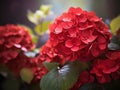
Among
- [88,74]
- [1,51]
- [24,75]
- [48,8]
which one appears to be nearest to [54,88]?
[88,74]

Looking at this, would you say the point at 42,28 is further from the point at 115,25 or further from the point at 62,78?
the point at 62,78

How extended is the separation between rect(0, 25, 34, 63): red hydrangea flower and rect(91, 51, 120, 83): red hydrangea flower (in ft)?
1.20

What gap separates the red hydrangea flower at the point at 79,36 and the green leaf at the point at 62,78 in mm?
33

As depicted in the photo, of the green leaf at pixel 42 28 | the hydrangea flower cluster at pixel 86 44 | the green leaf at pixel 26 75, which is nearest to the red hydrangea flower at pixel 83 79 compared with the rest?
the hydrangea flower cluster at pixel 86 44

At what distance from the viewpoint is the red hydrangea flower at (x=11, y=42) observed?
96 centimetres

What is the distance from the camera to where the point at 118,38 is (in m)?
0.87

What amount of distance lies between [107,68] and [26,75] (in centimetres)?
36

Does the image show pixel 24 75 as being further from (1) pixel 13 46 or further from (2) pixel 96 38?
(2) pixel 96 38

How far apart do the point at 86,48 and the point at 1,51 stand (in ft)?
1.38

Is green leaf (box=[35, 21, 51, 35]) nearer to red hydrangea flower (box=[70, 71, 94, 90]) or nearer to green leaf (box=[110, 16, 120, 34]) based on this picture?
green leaf (box=[110, 16, 120, 34])

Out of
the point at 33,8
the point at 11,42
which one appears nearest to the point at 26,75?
the point at 11,42

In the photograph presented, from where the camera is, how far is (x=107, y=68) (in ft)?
2.31

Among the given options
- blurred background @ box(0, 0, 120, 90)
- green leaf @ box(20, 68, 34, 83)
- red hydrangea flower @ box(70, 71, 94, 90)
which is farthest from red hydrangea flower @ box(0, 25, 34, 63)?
red hydrangea flower @ box(70, 71, 94, 90)

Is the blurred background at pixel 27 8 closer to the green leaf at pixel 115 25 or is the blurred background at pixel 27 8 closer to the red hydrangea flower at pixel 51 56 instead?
the green leaf at pixel 115 25
